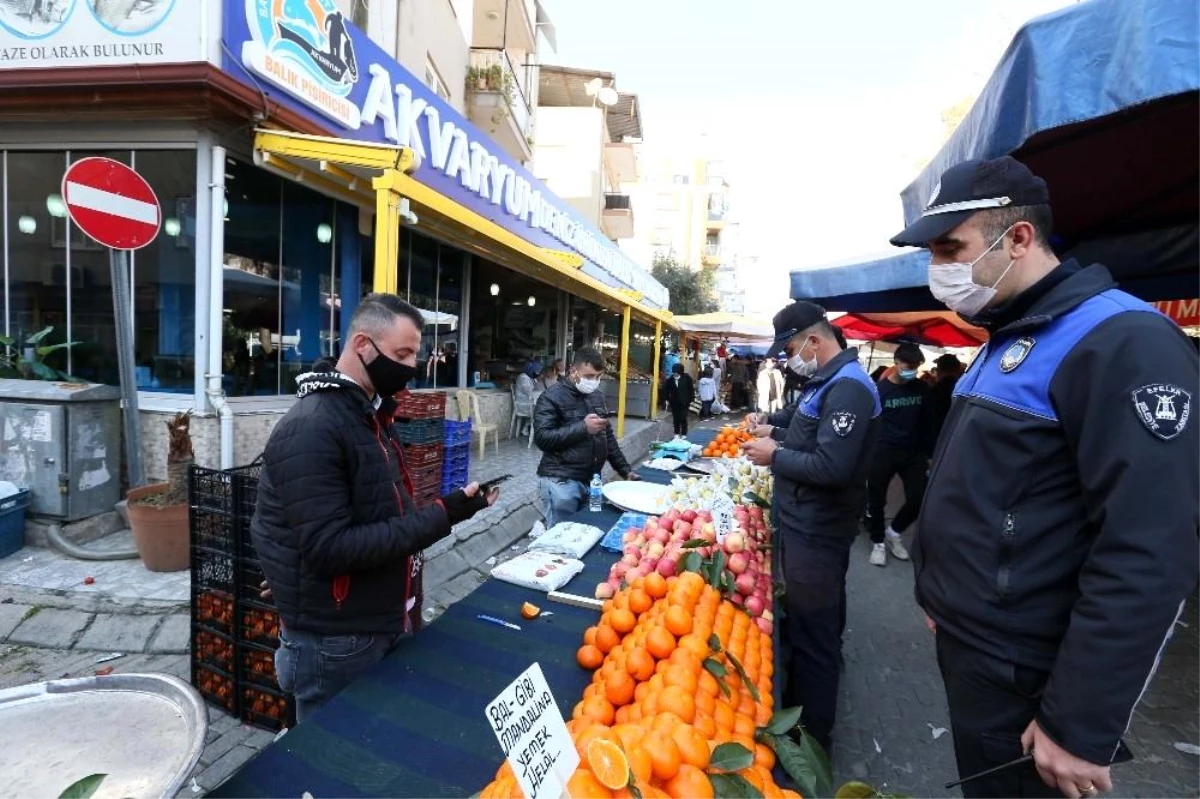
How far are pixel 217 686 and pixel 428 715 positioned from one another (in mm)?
2121

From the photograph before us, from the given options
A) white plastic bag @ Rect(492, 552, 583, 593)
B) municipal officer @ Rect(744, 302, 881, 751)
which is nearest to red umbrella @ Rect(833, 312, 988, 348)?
municipal officer @ Rect(744, 302, 881, 751)

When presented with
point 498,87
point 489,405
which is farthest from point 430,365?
point 498,87

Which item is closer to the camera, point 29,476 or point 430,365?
point 29,476

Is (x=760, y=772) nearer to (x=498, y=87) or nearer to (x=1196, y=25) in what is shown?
(x=1196, y=25)

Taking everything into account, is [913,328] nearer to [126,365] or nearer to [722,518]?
[722,518]

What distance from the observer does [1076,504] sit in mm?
1344

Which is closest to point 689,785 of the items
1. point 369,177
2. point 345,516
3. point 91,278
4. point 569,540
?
point 345,516

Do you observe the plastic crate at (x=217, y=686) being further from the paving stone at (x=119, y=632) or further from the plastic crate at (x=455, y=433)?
the plastic crate at (x=455, y=433)

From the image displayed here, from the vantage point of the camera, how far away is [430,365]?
382 inches

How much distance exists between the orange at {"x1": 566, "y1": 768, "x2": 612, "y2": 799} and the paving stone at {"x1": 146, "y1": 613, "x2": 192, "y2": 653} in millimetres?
3556

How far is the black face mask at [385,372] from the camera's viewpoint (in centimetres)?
210

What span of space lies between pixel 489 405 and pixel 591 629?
9.48m

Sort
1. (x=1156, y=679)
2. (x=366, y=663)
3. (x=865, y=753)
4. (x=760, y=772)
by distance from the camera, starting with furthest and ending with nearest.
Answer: (x=1156, y=679), (x=865, y=753), (x=366, y=663), (x=760, y=772)

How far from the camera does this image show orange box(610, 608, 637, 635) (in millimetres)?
2129
